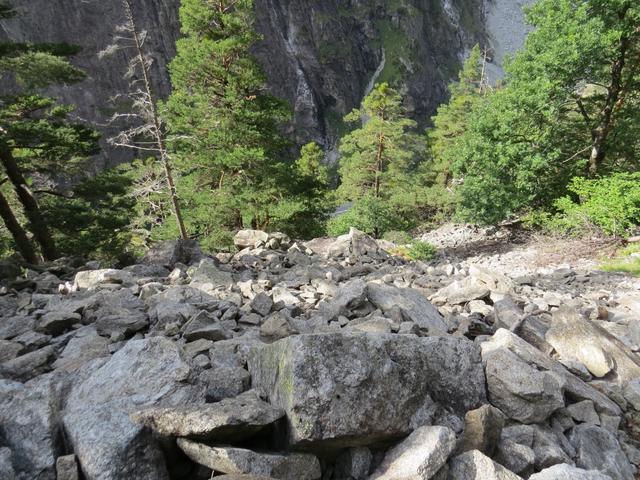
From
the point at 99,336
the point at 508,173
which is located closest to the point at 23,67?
the point at 99,336

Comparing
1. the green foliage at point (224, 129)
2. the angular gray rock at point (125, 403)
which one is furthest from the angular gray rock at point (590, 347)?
the green foliage at point (224, 129)

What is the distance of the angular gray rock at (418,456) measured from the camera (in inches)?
104

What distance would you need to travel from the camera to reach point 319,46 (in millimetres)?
93000

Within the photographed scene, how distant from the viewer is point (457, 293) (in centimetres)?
716

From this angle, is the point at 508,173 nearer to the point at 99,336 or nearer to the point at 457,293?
the point at 457,293

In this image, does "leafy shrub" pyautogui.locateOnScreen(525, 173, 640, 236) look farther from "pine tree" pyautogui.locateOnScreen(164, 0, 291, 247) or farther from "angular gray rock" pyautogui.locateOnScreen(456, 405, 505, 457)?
"angular gray rock" pyautogui.locateOnScreen(456, 405, 505, 457)

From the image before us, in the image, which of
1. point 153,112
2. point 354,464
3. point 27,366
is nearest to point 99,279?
point 27,366

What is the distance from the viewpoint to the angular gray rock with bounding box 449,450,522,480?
108 inches

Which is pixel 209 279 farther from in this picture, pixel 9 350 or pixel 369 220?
pixel 369 220

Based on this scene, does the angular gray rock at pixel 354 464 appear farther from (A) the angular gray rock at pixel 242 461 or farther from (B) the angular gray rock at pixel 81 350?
(B) the angular gray rock at pixel 81 350

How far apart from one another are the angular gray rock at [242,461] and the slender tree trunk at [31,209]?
1378cm

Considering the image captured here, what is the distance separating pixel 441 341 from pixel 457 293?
368 centimetres

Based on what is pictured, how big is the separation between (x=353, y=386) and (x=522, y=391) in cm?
180

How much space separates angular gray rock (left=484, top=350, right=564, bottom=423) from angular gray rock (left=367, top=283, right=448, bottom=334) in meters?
1.24
